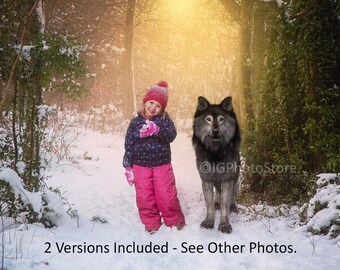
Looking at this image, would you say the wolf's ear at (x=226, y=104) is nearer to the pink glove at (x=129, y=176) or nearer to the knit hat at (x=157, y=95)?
the knit hat at (x=157, y=95)

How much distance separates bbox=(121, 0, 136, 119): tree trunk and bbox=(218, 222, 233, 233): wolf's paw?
440 inches

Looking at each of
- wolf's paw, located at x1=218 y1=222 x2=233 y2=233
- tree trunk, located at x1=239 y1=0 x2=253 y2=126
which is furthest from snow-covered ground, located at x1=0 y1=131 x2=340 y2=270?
tree trunk, located at x1=239 y1=0 x2=253 y2=126

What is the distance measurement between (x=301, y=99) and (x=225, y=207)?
2.09 metres

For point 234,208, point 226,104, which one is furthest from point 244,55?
point 234,208

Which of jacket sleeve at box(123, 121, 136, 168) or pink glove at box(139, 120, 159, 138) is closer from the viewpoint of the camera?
pink glove at box(139, 120, 159, 138)

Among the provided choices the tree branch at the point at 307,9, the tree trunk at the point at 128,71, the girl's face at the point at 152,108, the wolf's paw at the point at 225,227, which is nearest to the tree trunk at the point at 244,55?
the tree branch at the point at 307,9

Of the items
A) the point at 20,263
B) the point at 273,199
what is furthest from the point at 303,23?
the point at 20,263

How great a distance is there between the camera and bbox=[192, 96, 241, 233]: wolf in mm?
4230

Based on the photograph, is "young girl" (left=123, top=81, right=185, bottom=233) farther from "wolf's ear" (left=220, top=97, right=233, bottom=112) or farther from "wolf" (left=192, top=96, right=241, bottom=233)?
"wolf's ear" (left=220, top=97, right=233, bottom=112)

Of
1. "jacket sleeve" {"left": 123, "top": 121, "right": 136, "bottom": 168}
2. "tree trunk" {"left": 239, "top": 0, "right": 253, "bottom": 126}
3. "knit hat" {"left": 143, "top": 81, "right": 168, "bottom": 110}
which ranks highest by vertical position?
"tree trunk" {"left": 239, "top": 0, "right": 253, "bottom": 126}

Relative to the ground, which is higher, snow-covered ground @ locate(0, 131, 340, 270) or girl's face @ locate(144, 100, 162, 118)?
girl's face @ locate(144, 100, 162, 118)

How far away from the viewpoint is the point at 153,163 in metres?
4.43

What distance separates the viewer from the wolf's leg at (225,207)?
13.7ft

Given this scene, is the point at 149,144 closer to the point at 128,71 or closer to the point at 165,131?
the point at 165,131
